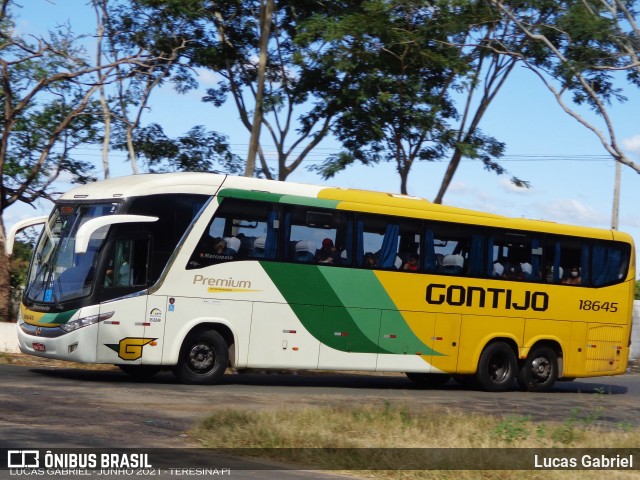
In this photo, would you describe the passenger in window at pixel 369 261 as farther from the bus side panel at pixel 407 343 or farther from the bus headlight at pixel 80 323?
the bus headlight at pixel 80 323

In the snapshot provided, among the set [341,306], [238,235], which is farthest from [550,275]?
[238,235]

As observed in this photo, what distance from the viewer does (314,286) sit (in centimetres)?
1811

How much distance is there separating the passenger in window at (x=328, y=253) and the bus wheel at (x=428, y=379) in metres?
4.16

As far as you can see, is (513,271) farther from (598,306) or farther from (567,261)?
(598,306)

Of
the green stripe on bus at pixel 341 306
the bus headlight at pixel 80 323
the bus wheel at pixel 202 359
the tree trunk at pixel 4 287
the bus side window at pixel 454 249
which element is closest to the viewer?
the bus headlight at pixel 80 323

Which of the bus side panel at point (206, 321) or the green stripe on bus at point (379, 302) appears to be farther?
the green stripe on bus at point (379, 302)

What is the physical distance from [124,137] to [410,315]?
11.0 metres

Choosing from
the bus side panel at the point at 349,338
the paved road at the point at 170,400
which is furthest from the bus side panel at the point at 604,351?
the bus side panel at the point at 349,338

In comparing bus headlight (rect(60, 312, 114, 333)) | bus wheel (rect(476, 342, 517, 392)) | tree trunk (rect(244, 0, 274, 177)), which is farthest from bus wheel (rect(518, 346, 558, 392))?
bus headlight (rect(60, 312, 114, 333))

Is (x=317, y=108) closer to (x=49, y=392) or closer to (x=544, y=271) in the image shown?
(x=544, y=271)

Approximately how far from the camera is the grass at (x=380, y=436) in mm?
9650

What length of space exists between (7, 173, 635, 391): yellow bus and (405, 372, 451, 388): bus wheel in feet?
0.19

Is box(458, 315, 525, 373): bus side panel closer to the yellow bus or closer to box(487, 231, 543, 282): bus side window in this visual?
the yellow bus

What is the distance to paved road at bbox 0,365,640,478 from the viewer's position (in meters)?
10.8
